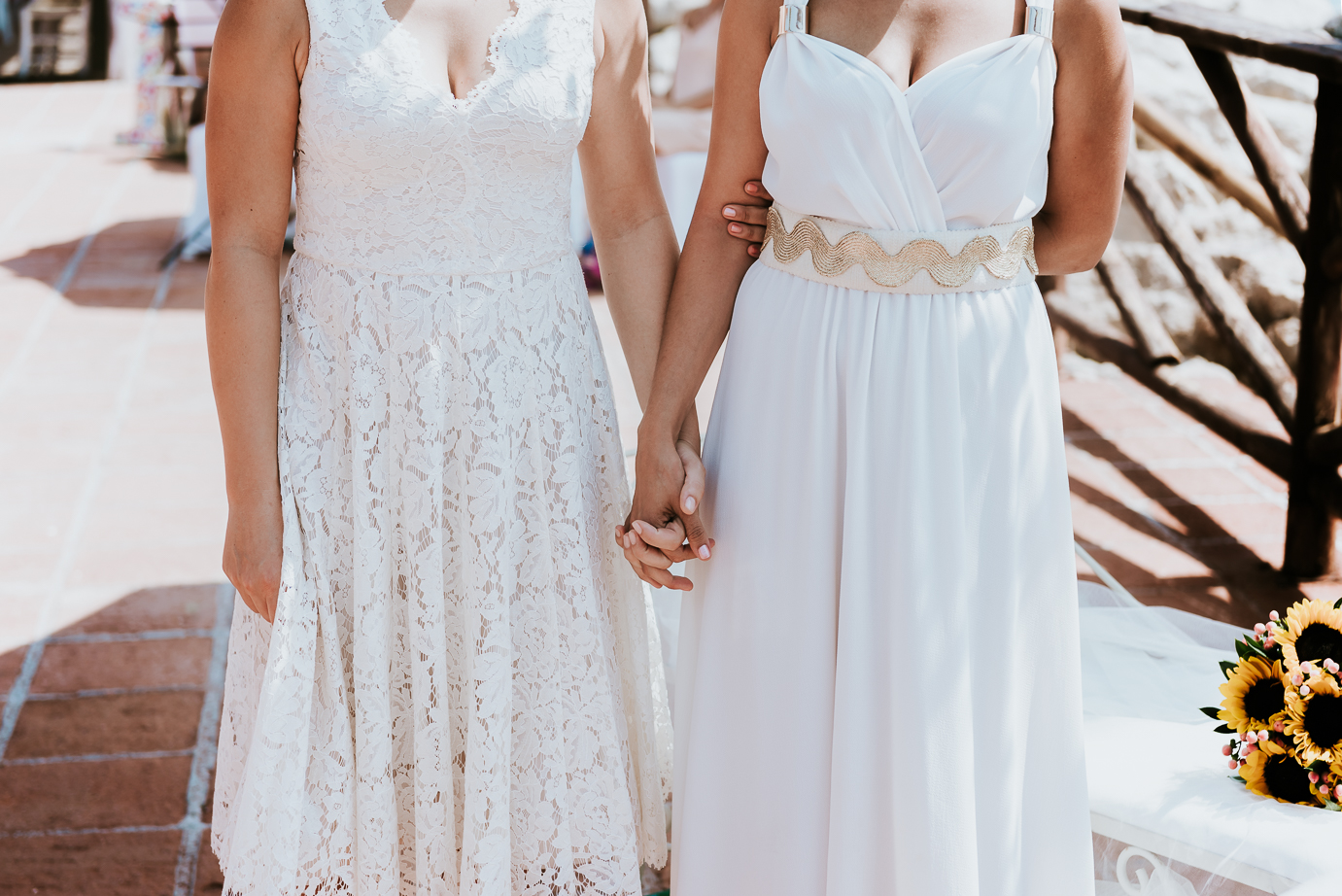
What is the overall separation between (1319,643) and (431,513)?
144cm

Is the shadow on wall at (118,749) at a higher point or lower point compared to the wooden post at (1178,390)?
lower

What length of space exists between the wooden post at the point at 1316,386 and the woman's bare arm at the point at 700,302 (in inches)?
109

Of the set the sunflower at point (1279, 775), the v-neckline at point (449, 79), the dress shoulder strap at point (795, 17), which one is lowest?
the sunflower at point (1279, 775)

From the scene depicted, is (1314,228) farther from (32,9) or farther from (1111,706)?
(32,9)

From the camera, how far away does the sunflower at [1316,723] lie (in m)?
1.99

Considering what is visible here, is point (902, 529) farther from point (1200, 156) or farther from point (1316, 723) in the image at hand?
point (1200, 156)

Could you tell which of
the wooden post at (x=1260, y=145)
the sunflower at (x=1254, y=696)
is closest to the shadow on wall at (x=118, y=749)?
the sunflower at (x=1254, y=696)

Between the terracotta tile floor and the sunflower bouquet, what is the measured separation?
5.82ft

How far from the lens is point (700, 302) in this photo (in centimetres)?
184

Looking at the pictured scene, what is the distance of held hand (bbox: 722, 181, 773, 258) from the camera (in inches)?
71.1

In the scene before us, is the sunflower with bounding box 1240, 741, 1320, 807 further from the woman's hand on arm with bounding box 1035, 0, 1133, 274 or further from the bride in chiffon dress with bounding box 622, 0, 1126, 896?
the woman's hand on arm with bounding box 1035, 0, 1133, 274

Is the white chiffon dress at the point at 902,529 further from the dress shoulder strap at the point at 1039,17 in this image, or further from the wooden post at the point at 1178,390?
the wooden post at the point at 1178,390

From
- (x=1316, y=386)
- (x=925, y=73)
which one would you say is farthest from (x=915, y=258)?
(x=1316, y=386)

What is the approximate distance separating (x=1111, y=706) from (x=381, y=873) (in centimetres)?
146
